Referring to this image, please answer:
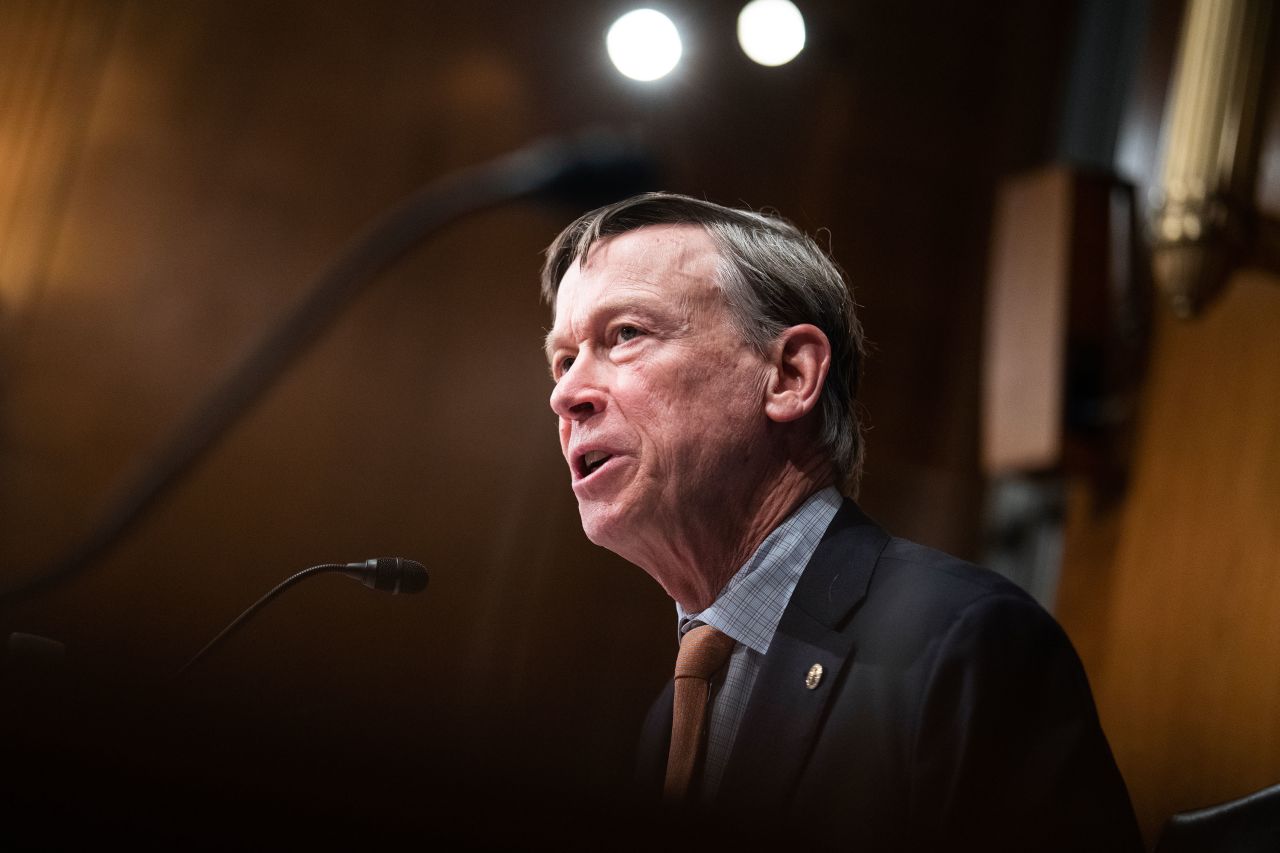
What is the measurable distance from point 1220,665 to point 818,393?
1475 millimetres

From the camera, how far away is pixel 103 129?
320cm

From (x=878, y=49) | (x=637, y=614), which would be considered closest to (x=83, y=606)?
(x=637, y=614)

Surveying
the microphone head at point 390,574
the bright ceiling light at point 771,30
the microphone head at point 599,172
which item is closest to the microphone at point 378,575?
the microphone head at point 390,574

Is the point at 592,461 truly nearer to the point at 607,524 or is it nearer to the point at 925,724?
the point at 607,524

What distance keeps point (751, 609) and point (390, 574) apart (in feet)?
1.17

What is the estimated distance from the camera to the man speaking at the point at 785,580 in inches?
42.4

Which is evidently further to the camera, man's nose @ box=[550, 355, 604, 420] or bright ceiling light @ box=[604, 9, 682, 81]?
bright ceiling light @ box=[604, 9, 682, 81]

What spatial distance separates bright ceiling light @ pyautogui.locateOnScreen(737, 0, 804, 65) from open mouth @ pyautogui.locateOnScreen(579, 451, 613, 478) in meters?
1.86

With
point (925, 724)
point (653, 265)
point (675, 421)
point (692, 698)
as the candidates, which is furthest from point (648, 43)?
point (925, 724)

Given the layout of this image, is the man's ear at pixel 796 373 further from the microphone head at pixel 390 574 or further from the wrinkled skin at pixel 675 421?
the microphone head at pixel 390 574

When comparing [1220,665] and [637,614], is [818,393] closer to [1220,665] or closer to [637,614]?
[637,614]

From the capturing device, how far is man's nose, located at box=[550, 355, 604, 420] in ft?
4.42

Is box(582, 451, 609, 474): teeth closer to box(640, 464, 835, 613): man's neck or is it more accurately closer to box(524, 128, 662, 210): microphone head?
box(640, 464, 835, 613): man's neck

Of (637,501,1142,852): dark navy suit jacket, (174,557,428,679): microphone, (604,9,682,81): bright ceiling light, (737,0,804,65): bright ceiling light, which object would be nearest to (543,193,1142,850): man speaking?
(637,501,1142,852): dark navy suit jacket
